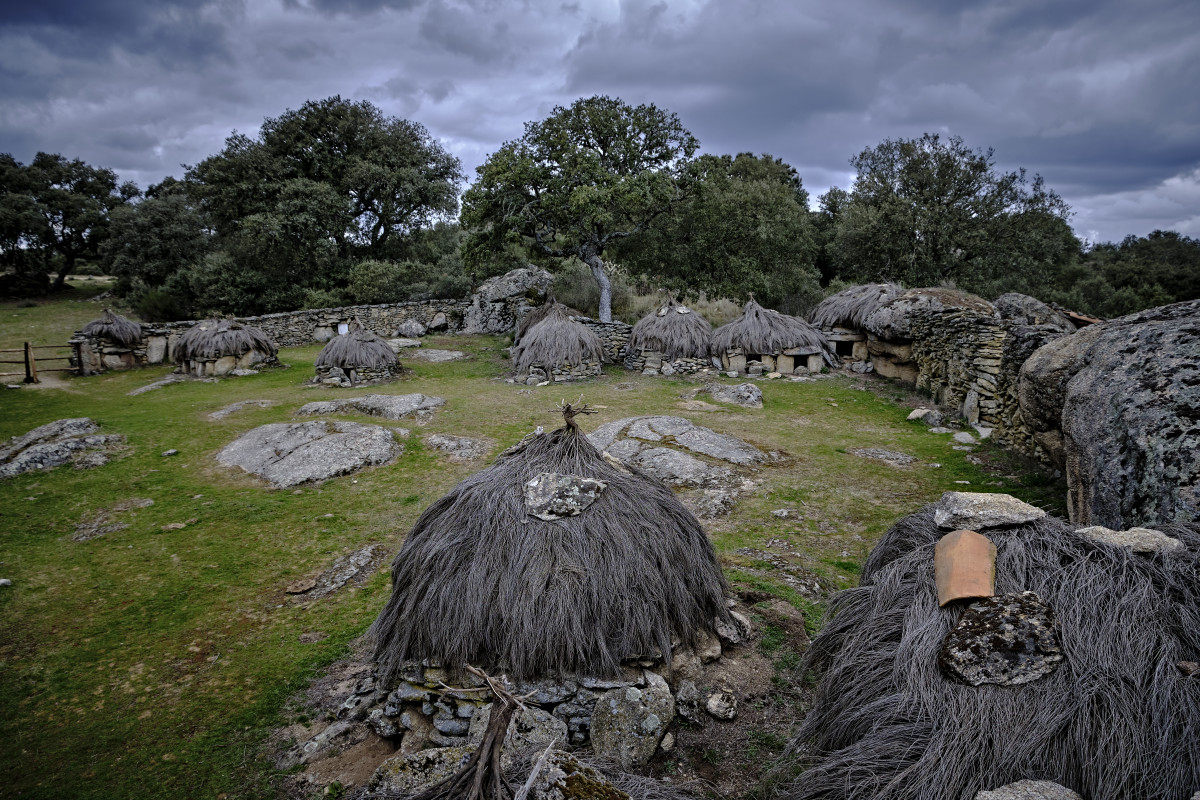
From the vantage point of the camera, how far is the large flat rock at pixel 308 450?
965 cm

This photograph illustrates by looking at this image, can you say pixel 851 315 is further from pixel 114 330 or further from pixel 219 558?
pixel 114 330

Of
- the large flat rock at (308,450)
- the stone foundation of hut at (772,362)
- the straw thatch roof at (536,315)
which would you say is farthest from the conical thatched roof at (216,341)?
the stone foundation of hut at (772,362)

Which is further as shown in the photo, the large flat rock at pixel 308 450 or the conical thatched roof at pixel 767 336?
the conical thatched roof at pixel 767 336

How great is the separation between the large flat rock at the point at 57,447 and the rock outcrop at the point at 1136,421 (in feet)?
47.5

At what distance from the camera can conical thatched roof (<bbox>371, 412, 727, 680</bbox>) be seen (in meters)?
3.96

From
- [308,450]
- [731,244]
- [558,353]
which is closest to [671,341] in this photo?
[558,353]

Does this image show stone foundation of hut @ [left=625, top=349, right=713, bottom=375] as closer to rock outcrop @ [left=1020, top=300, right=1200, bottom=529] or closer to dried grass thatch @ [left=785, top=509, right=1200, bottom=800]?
rock outcrop @ [left=1020, top=300, right=1200, bottom=529]

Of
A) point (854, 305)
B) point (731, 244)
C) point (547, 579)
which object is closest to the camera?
point (547, 579)

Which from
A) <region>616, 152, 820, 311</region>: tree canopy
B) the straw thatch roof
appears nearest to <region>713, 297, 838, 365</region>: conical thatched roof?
the straw thatch roof

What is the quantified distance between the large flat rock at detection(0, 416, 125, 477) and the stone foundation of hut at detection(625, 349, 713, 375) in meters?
13.3

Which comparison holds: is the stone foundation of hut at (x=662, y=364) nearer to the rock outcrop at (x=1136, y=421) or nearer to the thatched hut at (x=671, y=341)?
the thatched hut at (x=671, y=341)

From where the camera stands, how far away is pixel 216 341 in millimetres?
17859

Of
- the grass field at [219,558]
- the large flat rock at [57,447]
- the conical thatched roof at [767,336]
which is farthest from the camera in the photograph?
the conical thatched roof at [767,336]

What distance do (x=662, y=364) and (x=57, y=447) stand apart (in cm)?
1454
